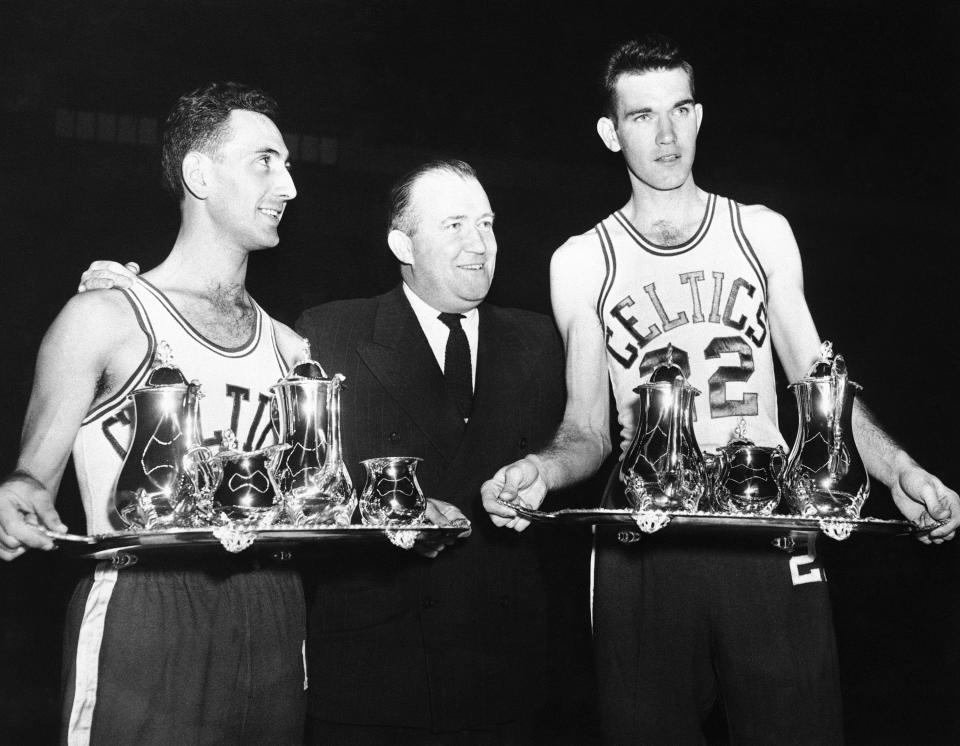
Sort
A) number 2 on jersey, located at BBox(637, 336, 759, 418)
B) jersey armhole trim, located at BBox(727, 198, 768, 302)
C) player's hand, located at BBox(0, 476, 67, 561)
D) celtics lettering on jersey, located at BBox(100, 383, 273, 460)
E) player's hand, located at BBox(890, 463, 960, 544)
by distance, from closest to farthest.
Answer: player's hand, located at BBox(0, 476, 67, 561) < player's hand, located at BBox(890, 463, 960, 544) < celtics lettering on jersey, located at BBox(100, 383, 273, 460) < number 2 on jersey, located at BBox(637, 336, 759, 418) < jersey armhole trim, located at BBox(727, 198, 768, 302)

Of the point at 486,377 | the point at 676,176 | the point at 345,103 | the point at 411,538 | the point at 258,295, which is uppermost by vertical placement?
the point at 345,103

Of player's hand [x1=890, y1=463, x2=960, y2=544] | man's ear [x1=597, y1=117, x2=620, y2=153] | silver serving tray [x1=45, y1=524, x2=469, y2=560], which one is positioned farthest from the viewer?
man's ear [x1=597, y1=117, x2=620, y2=153]

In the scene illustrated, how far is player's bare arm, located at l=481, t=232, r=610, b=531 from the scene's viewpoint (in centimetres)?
206

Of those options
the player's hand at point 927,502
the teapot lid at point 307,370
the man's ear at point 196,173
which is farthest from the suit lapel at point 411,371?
the player's hand at point 927,502

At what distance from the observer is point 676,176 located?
2.42m

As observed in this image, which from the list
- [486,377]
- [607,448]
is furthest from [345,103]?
[607,448]

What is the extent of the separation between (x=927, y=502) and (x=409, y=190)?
1260 mm

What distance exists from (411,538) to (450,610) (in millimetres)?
455

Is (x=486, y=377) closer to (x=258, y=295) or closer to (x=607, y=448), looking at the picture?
(x=607, y=448)

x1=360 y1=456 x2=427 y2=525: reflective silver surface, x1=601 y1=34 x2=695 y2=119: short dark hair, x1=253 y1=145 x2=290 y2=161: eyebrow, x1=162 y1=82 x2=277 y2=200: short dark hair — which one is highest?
x1=601 y1=34 x2=695 y2=119: short dark hair

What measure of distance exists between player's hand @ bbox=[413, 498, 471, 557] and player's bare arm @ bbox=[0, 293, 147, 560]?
624 mm

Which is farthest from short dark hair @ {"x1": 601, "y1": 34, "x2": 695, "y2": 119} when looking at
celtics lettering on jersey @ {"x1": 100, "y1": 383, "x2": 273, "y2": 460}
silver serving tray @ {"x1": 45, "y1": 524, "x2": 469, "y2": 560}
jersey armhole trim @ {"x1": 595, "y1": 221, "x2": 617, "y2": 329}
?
silver serving tray @ {"x1": 45, "y1": 524, "x2": 469, "y2": 560}

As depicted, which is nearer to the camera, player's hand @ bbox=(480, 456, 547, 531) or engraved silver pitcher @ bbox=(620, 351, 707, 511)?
engraved silver pitcher @ bbox=(620, 351, 707, 511)

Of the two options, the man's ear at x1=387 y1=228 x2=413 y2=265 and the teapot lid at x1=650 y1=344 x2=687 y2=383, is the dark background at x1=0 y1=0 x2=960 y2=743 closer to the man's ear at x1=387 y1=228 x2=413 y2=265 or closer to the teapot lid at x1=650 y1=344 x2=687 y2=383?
the man's ear at x1=387 y1=228 x2=413 y2=265
